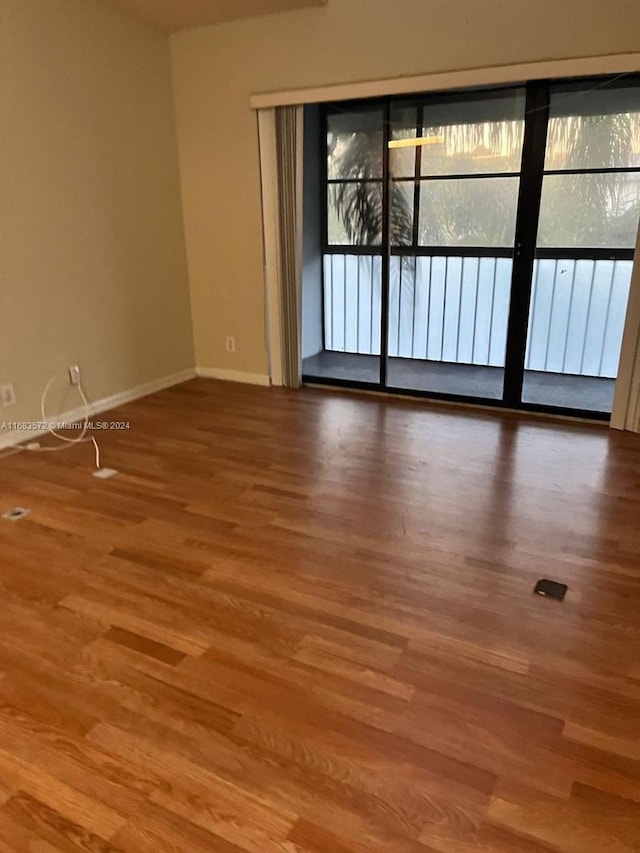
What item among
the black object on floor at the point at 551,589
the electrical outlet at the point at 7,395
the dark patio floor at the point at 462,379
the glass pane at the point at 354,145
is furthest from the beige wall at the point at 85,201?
the black object on floor at the point at 551,589

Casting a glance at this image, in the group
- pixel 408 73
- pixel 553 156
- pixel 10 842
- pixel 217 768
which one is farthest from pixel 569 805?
pixel 408 73

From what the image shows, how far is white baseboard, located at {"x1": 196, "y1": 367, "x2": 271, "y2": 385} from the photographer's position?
15.7 ft

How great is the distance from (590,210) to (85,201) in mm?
3165

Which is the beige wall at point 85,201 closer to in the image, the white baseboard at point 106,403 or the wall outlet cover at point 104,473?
the white baseboard at point 106,403

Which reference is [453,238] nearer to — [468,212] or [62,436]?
[468,212]

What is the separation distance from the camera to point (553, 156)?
3.68 metres

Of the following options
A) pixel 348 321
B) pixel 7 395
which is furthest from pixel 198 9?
pixel 7 395

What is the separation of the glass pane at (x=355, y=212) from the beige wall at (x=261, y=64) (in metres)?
0.71

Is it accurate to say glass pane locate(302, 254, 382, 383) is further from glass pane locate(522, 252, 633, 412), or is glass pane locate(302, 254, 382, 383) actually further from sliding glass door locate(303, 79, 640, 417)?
glass pane locate(522, 252, 633, 412)

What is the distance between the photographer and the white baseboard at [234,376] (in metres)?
4.78

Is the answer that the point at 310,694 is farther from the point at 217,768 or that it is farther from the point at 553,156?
the point at 553,156

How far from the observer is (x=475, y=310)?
5008 mm

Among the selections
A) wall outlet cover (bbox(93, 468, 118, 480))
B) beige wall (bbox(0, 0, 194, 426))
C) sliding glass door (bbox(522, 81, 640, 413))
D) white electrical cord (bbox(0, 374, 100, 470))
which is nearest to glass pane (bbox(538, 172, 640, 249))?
sliding glass door (bbox(522, 81, 640, 413))

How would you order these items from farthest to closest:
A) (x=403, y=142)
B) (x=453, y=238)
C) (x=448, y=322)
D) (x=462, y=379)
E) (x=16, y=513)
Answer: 1. (x=448, y=322)
2. (x=462, y=379)
3. (x=453, y=238)
4. (x=403, y=142)
5. (x=16, y=513)
